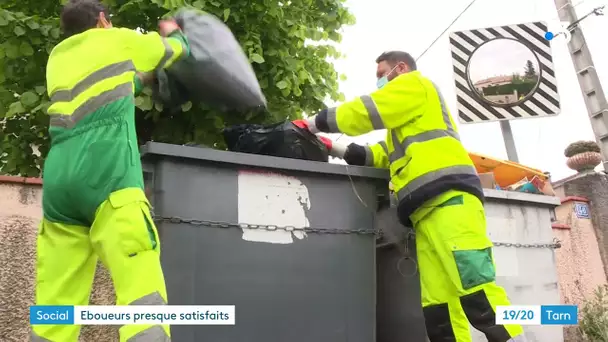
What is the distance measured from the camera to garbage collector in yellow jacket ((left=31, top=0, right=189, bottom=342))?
174cm

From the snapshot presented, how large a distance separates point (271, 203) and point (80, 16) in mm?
975

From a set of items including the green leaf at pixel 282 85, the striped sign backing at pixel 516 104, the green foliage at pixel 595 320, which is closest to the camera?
the green foliage at pixel 595 320

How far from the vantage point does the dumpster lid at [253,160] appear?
2.12 metres

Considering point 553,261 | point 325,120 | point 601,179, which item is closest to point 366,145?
point 325,120

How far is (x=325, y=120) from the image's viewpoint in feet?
8.26

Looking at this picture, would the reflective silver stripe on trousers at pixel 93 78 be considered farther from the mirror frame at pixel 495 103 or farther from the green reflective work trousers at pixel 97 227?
the mirror frame at pixel 495 103

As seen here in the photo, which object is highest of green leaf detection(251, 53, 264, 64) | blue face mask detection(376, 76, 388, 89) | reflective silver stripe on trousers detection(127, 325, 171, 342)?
green leaf detection(251, 53, 264, 64)

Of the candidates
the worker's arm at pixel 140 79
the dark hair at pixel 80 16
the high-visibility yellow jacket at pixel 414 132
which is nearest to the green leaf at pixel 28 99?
the dark hair at pixel 80 16

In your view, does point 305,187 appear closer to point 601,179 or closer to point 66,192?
point 66,192

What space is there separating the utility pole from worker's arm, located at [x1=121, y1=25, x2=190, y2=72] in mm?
5202

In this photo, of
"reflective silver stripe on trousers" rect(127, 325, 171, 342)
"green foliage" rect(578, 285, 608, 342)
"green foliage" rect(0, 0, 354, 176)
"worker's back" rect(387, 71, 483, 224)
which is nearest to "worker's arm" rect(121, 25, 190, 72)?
"reflective silver stripe on trousers" rect(127, 325, 171, 342)

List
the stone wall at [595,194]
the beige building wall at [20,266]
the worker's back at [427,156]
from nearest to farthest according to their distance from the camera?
the worker's back at [427,156]
the beige building wall at [20,266]
the stone wall at [595,194]

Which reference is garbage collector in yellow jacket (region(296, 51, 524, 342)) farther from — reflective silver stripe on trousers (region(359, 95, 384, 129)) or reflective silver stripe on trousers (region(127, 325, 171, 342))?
reflective silver stripe on trousers (region(127, 325, 171, 342))

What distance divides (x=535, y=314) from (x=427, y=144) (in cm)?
103
